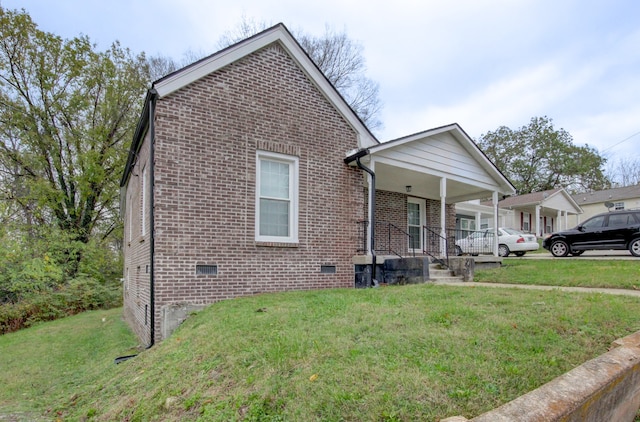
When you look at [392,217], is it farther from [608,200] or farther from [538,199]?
[608,200]

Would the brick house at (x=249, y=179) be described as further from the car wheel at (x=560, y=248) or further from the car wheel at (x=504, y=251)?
the car wheel at (x=504, y=251)

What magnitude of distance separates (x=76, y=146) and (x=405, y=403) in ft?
72.6

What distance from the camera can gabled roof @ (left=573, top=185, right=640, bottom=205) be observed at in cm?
3206

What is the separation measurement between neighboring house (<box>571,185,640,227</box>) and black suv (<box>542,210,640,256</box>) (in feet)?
73.7

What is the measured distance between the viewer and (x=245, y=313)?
528 cm

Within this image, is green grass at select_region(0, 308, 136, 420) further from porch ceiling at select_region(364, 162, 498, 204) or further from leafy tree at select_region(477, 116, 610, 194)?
leafy tree at select_region(477, 116, 610, 194)

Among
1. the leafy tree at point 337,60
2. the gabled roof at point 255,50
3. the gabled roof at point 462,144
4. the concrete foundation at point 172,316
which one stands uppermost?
the leafy tree at point 337,60

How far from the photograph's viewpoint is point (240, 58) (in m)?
7.41

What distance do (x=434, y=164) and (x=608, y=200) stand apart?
31.9 meters

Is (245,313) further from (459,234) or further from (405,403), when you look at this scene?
(459,234)

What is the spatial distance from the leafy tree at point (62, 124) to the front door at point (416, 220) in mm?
15722

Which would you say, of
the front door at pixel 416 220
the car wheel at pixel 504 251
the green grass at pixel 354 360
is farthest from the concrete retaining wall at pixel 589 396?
the car wheel at pixel 504 251

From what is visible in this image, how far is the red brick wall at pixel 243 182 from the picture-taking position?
21.4ft

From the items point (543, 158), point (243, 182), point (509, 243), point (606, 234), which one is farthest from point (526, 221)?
point (243, 182)
